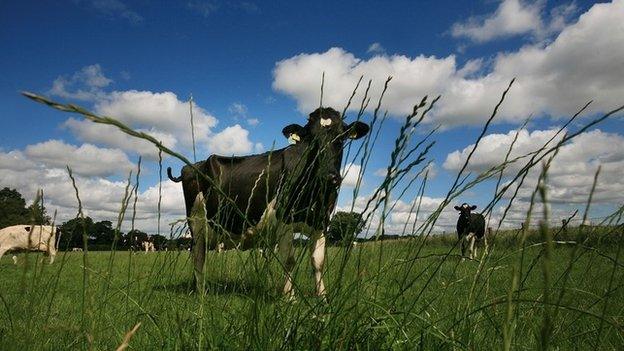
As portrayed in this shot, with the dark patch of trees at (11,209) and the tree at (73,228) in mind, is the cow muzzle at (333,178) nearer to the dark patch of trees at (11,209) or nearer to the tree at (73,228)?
the tree at (73,228)

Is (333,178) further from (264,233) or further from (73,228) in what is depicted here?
(73,228)

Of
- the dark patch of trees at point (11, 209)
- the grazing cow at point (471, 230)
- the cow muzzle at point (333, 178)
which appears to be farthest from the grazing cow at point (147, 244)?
the dark patch of trees at point (11, 209)

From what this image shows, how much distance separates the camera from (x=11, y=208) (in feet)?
210

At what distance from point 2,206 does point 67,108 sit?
2956 inches

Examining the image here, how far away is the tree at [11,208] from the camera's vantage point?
196ft

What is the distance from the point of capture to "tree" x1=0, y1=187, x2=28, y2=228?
5981 cm

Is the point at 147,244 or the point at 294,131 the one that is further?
the point at 147,244

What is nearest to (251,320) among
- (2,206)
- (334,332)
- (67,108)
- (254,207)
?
(334,332)

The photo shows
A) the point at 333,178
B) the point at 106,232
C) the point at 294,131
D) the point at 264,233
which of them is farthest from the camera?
the point at 106,232

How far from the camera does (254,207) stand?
851cm

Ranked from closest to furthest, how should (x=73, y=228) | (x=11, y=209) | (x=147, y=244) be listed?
1. (x=73, y=228)
2. (x=147, y=244)
3. (x=11, y=209)

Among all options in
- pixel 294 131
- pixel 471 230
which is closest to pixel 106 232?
pixel 294 131

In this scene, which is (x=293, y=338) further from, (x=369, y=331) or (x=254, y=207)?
(x=254, y=207)

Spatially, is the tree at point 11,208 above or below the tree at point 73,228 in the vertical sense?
above
